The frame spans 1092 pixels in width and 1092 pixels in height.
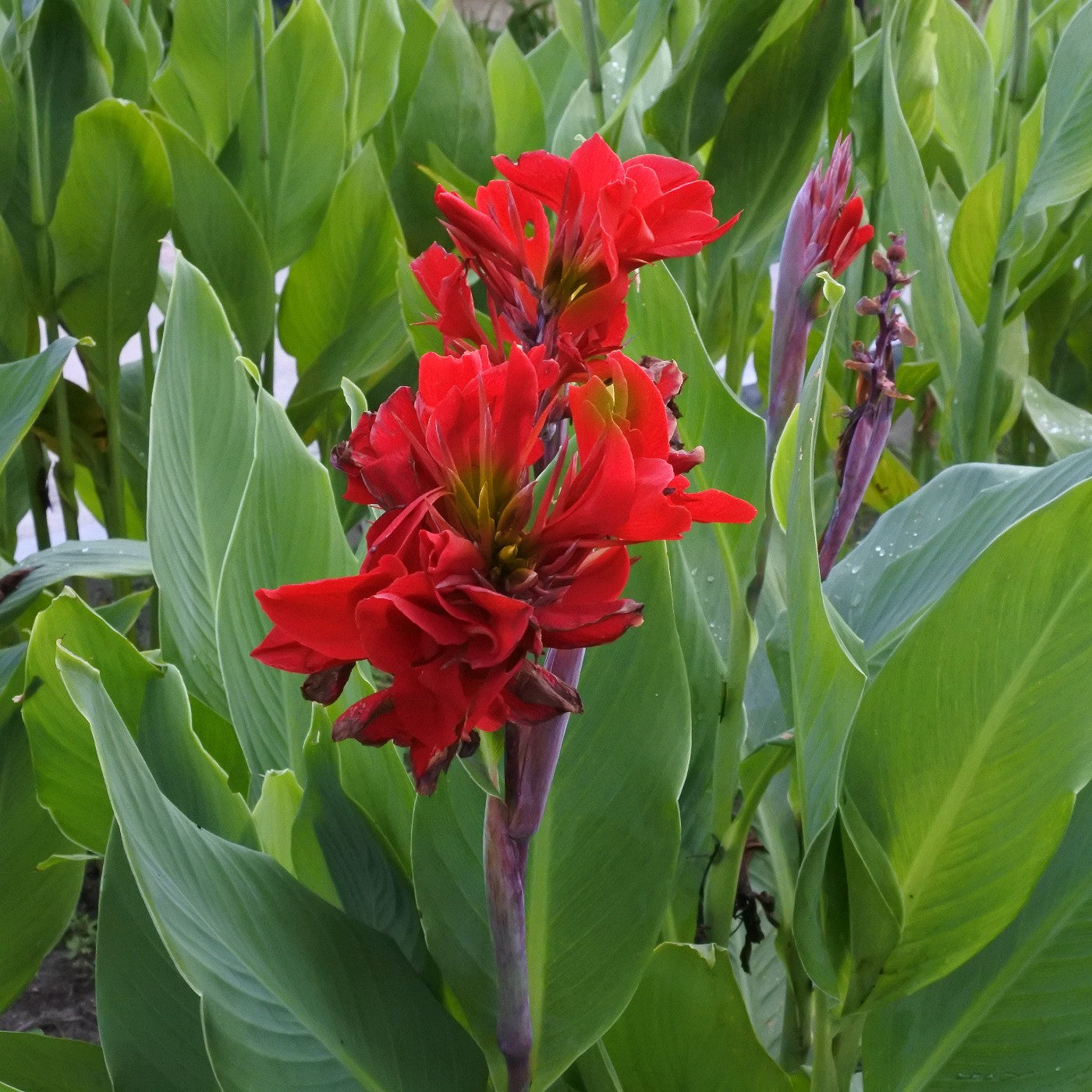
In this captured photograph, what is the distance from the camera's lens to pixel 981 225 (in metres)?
0.93

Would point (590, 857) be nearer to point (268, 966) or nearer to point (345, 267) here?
point (268, 966)

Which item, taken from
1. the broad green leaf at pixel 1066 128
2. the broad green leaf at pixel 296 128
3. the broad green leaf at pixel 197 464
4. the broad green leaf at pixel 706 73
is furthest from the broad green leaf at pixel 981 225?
the broad green leaf at pixel 197 464

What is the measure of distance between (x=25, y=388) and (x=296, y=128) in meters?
0.45

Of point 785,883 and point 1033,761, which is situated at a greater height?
point 1033,761

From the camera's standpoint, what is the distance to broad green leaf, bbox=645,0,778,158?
68 centimetres

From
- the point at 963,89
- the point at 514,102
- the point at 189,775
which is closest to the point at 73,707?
the point at 189,775

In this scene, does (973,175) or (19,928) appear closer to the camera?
(19,928)

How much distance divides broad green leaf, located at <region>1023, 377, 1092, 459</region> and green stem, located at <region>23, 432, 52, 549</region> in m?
0.87

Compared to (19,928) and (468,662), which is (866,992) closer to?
(468,662)

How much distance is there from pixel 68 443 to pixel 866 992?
79 centimetres

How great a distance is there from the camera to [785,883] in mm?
585

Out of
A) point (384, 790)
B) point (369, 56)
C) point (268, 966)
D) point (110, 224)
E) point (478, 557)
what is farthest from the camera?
point (369, 56)

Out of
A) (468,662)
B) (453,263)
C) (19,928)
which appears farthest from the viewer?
→ (19,928)

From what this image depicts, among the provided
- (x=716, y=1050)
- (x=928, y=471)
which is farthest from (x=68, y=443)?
(x=928, y=471)
